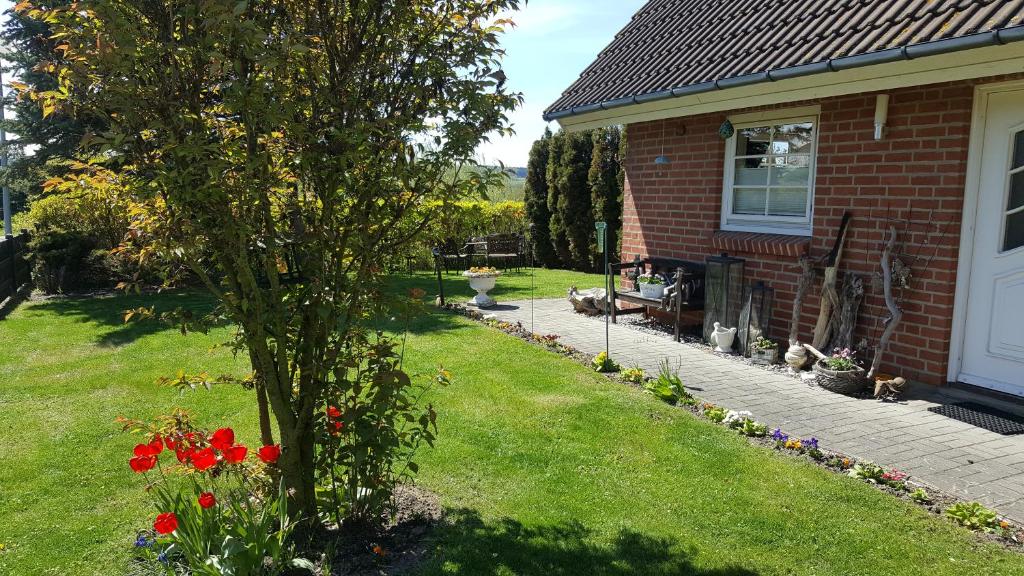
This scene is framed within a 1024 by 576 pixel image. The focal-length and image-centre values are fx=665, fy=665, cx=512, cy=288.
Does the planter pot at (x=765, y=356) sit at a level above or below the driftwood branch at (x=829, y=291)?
below

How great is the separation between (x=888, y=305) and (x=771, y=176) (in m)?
2.18

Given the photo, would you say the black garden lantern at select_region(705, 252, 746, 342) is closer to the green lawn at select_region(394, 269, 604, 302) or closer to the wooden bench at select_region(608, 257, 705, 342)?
the wooden bench at select_region(608, 257, 705, 342)

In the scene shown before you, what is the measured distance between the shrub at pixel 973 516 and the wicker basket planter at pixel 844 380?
2.15m

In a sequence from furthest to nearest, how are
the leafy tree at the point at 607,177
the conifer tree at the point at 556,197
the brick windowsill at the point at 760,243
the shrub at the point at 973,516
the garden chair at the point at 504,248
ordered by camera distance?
the conifer tree at the point at 556,197 < the garden chair at the point at 504,248 < the leafy tree at the point at 607,177 < the brick windowsill at the point at 760,243 < the shrub at the point at 973,516

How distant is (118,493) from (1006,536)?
15.8 ft

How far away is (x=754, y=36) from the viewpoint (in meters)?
7.07

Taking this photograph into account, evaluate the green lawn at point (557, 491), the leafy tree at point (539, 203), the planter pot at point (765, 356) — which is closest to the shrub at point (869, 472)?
the green lawn at point (557, 491)

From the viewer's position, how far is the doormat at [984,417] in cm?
481

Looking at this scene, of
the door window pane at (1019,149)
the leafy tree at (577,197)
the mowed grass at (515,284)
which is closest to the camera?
the door window pane at (1019,149)

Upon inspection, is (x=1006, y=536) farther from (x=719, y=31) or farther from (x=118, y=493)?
(x=719, y=31)

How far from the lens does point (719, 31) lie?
7.89m

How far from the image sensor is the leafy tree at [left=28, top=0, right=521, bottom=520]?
8.34 feet

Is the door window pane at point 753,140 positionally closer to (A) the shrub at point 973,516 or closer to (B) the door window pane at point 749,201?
(B) the door window pane at point 749,201

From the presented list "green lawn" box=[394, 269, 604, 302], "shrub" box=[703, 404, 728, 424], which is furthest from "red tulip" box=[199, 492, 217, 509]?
"green lawn" box=[394, 269, 604, 302]
